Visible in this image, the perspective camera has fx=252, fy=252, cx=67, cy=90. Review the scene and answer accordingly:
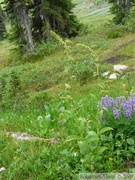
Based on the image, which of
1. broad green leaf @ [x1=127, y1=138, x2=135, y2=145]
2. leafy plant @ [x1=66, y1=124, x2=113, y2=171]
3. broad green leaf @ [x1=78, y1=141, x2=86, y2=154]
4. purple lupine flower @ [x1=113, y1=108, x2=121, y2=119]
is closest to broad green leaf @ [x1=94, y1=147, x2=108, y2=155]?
leafy plant @ [x1=66, y1=124, x2=113, y2=171]

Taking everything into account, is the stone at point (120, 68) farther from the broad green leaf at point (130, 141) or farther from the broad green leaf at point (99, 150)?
the broad green leaf at point (99, 150)

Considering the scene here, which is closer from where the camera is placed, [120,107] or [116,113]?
[116,113]

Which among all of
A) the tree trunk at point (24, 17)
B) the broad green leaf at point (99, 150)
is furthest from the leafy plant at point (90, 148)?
the tree trunk at point (24, 17)

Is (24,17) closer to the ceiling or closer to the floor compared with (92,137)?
closer to the floor

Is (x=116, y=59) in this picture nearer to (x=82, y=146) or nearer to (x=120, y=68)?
(x=120, y=68)

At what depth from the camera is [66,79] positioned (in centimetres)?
1421

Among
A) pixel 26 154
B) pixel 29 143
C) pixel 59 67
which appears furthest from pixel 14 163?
pixel 59 67

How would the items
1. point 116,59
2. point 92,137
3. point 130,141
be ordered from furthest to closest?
point 116,59 → point 130,141 → point 92,137

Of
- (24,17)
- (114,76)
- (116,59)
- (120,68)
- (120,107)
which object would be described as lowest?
(116,59)

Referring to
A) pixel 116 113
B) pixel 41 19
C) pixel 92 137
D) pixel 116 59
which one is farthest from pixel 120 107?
pixel 41 19

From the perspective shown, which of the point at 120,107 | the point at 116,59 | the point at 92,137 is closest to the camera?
the point at 92,137

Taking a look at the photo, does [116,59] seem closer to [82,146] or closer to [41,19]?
[82,146]

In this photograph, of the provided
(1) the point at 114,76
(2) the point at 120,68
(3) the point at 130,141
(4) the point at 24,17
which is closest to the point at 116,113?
(3) the point at 130,141

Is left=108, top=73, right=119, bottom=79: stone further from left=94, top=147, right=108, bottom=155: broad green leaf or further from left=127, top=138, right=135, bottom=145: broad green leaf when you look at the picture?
left=94, top=147, right=108, bottom=155: broad green leaf
